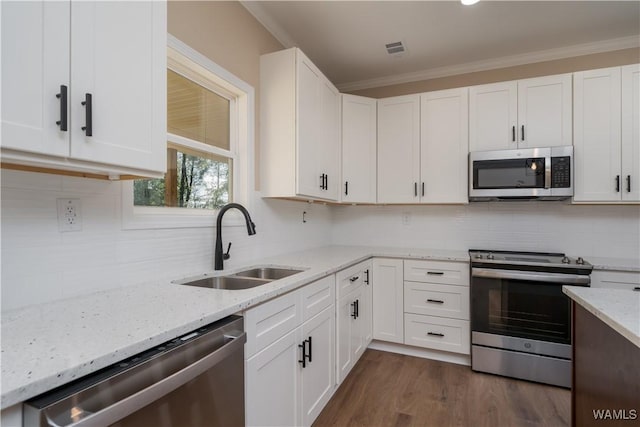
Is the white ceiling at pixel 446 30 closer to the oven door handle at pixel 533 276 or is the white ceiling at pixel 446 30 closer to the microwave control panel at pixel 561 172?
the microwave control panel at pixel 561 172

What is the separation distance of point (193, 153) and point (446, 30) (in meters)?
2.21

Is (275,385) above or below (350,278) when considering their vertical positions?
below

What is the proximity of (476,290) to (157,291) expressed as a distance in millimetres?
2228

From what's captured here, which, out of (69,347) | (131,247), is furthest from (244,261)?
(69,347)

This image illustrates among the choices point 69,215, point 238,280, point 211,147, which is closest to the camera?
point 69,215

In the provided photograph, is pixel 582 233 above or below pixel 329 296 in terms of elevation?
above

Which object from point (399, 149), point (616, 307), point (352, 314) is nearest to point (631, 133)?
point (399, 149)

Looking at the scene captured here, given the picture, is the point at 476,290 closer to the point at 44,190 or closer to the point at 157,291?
the point at 157,291

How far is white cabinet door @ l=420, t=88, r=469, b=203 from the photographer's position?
2.89 meters

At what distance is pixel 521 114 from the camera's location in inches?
107

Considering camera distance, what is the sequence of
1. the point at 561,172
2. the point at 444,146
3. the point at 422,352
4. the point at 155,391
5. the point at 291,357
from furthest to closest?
the point at 444,146 → the point at 422,352 → the point at 561,172 → the point at 291,357 → the point at 155,391

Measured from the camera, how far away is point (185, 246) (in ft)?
5.71

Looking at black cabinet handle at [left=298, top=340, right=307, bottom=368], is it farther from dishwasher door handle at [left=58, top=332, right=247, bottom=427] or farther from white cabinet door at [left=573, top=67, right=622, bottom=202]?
white cabinet door at [left=573, top=67, right=622, bottom=202]

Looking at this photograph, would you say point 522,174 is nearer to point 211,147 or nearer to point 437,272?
point 437,272
